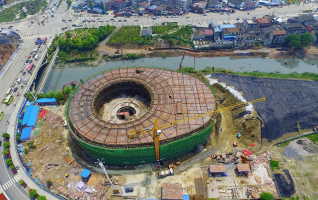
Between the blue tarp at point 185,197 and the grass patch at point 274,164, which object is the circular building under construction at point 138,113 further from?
the grass patch at point 274,164

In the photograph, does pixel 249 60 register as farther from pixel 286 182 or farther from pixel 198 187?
pixel 198 187

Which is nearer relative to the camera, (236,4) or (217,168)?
(217,168)

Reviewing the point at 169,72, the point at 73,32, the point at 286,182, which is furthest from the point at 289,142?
the point at 73,32

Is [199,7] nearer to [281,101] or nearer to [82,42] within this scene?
[82,42]

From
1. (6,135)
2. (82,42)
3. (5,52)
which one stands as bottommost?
(6,135)

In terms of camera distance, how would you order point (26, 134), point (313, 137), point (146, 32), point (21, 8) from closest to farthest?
point (26, 134) → point (313, 137) → point (146, 32) → point (21, 8)

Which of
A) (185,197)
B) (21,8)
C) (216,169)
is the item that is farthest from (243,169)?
(21,8)

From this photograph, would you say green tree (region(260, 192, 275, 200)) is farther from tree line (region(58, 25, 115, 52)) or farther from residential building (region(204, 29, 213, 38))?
tree line (region(58, 25, 115, 52))
